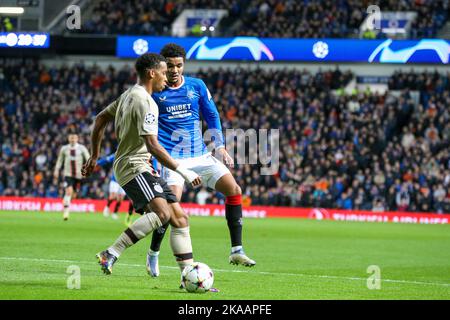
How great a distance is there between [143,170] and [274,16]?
3126cm

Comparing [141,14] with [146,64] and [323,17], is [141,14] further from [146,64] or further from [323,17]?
[146,64]

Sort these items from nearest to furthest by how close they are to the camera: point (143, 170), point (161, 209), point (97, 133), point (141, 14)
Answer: point (161, 209) → point (143, 170) → point (97, 133) → point (141, 14)

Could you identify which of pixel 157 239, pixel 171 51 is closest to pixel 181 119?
pixel 171 51

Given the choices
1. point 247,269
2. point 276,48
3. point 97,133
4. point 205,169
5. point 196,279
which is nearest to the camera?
point 196,279

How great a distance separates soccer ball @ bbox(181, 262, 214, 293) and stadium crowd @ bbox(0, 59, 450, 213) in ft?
79.9

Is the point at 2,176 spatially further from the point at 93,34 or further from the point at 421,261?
→ the point at 421,261

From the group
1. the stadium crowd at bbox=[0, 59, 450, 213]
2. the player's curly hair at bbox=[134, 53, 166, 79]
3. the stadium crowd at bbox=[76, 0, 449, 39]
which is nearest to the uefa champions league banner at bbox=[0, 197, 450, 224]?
the stadium crowd at bbox=[0, 59, 450, 213]

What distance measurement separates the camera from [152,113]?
30.6 ft

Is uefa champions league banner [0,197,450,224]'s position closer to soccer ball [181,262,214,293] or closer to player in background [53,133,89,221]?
player in background [53,133,89,221]

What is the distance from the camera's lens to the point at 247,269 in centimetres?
1249

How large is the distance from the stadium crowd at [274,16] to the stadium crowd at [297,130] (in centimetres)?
213

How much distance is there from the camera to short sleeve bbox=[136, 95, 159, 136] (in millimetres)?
9273

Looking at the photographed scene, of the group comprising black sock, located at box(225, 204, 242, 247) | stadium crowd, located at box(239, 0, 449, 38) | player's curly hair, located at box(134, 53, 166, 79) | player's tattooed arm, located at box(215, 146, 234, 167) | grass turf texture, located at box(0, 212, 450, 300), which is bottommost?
grass turf texture, located at box(0, 212, 450, 300)

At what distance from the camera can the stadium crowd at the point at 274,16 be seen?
3859 cm
